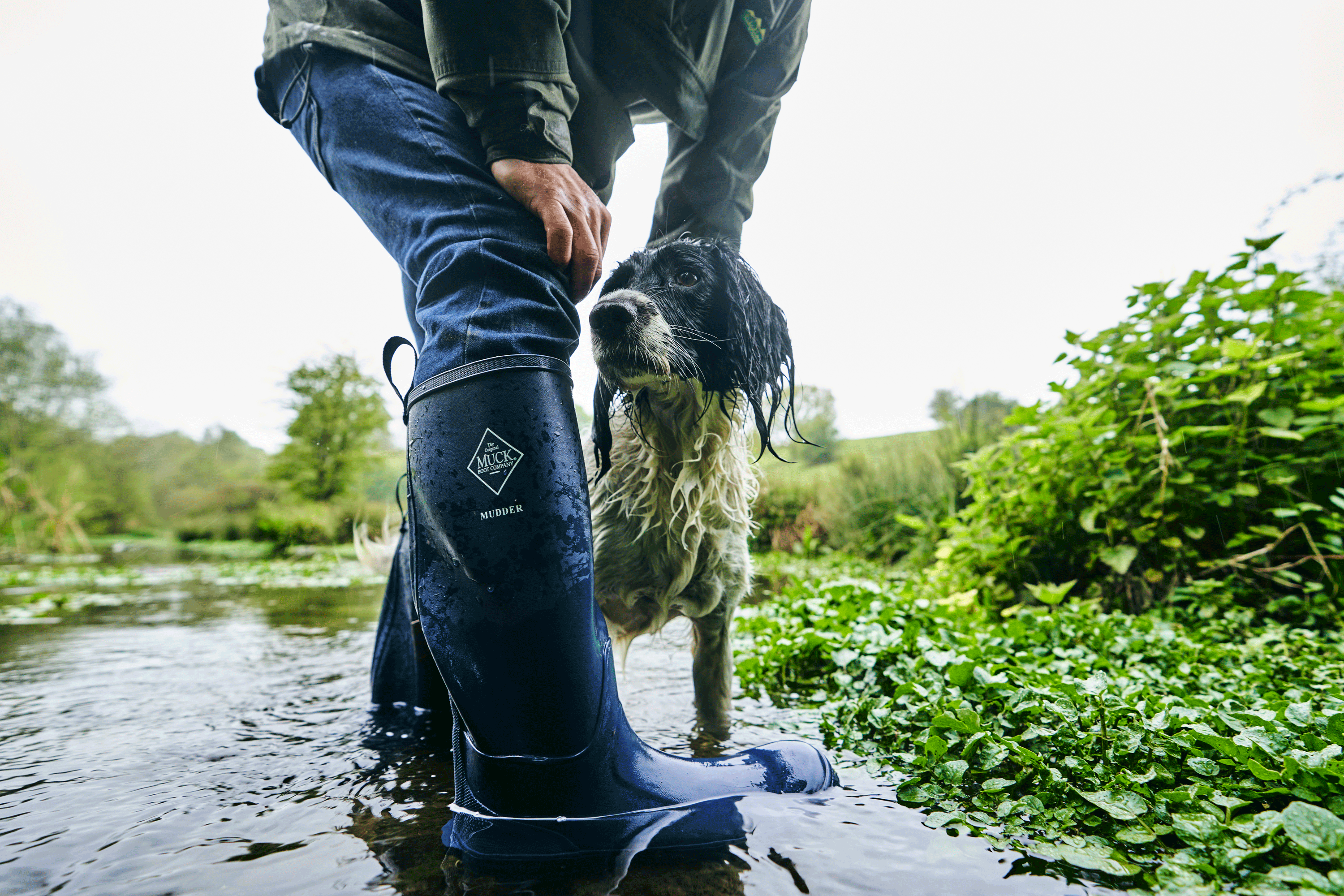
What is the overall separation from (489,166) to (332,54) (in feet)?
1.36

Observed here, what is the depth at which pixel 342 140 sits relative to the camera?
1255 mm

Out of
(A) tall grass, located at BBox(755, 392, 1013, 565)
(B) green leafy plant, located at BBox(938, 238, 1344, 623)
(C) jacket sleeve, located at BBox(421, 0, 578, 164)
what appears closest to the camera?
(C) jacket sleeve, located at BBox(421, 0, 578, 164)

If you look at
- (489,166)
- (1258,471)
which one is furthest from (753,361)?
(1258,471)

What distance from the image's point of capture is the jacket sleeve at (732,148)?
193 cm

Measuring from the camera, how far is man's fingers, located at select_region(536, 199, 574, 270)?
45.2 inches

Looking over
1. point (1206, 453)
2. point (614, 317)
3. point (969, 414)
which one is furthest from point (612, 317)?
point (969, 414)

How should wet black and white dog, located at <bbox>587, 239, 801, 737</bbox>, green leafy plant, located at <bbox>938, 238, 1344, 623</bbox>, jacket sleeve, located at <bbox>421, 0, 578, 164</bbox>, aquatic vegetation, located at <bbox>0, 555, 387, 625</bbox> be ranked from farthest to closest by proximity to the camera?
1. aquatic vegetation, located at <bbox>0, 555, 387, 625</bbox>
2. green leafy plant, located at <bbox>938, 238, 1344, 623</bbox>
3. wet black and white dog, located at <bbox>587, 239, 801, 737</bbox>
4. jacket sleeve, located at <bbox>421, 0, 578, 164</bbox>

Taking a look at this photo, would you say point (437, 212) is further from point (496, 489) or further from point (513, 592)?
point (513, 592)

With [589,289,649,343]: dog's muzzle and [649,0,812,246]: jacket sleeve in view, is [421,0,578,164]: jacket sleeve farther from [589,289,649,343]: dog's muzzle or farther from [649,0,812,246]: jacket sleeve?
[649,0,812,246]: jacket sleeve

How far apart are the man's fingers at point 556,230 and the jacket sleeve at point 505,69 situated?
0.10 m

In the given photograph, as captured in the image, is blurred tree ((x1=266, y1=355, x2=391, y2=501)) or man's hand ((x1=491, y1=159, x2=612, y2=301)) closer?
man's hand ((x1=491, y1=159, x2=612, y2=301))

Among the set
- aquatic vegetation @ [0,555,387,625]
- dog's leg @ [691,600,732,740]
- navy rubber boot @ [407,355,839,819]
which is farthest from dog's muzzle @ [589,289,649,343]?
aquatic vegetation @ [0,555,387,625]

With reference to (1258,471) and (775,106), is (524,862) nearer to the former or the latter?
(775,106)

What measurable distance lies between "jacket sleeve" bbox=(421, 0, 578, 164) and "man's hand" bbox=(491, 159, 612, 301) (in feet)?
0.08
